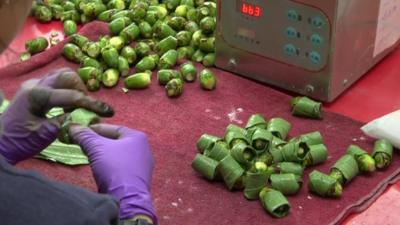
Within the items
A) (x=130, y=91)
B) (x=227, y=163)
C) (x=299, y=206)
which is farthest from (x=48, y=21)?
(x=299, y=206)

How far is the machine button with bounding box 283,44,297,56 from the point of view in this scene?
1.52 metres

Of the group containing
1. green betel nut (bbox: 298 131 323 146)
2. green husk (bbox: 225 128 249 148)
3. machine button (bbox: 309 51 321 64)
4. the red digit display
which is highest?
the red digit display

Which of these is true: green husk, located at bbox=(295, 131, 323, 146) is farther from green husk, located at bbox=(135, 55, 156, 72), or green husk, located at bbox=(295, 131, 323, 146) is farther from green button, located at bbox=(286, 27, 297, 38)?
green husk, located at bbox=(135, 55, 156, 72)

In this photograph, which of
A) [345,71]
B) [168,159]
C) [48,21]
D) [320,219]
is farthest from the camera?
[48,21]

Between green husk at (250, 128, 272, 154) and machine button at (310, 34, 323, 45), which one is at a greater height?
machine button at (310, 34, 323, 45)

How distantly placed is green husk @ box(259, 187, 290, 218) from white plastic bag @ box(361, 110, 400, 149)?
286mm

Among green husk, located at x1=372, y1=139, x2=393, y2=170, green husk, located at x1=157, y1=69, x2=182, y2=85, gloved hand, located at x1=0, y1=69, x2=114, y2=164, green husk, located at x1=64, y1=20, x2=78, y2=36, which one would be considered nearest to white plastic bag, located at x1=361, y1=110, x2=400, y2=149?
green husk, located at x1=372, y1=139, x2=393, y2=170

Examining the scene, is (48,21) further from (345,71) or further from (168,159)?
(345,71)

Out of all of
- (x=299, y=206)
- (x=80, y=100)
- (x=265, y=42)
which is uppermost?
(x=80, y=100)

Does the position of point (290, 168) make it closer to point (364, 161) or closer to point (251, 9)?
point (364, 161)

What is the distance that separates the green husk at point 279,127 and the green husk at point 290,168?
0.09m

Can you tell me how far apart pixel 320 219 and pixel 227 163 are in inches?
7.9

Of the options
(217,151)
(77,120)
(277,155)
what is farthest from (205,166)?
(77,120)

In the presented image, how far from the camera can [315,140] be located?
4.51 ft
